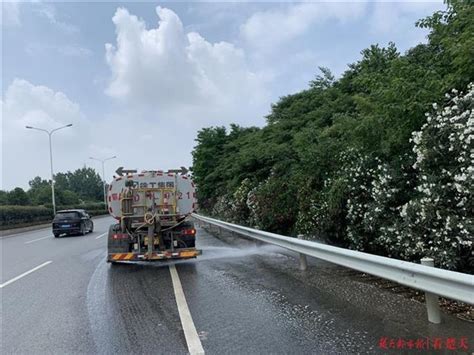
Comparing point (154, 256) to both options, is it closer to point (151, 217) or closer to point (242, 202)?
point (151, 217)

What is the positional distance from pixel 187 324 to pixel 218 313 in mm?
622

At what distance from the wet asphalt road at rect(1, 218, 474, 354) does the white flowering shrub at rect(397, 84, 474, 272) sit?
40.7 inches

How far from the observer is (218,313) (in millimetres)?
6188

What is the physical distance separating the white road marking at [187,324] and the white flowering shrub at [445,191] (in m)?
3.73

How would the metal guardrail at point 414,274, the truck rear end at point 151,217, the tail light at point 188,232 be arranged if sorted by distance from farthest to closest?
the tail light at point 188,232
the truck rear end at point 151,217
the metal guardrail at point 414,274

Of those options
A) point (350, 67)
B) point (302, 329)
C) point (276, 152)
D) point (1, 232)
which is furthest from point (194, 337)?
point (1, 232)

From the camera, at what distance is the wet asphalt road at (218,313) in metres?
4.89

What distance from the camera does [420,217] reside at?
22.9 ft

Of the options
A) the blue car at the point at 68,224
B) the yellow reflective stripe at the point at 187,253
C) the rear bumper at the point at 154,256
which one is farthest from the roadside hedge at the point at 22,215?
the yellow reflective stripe at the point at 187,253

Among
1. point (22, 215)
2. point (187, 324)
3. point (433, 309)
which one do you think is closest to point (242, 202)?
point (187, 324)

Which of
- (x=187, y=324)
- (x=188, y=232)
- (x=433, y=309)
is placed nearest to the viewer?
(x=433, y=309)

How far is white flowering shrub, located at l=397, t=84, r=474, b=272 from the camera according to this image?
623cm

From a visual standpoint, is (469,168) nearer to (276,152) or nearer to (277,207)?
(277,207)

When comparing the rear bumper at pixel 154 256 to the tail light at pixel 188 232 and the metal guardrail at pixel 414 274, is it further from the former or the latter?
the metal guardrail at pixel 414 274
